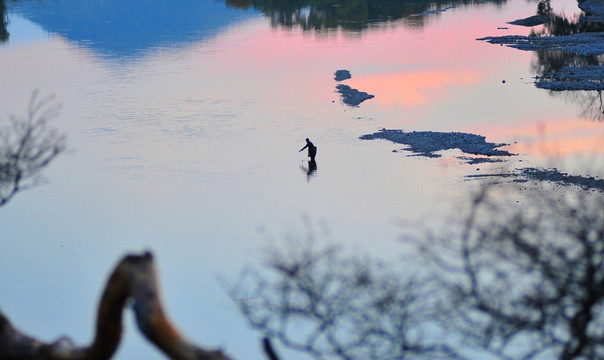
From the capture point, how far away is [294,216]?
18.7 meters

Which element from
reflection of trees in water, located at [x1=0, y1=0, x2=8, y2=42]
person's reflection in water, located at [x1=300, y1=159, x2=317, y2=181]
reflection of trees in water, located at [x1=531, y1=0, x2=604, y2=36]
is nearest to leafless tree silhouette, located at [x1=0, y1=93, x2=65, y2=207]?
person's reflection in water, located at [x1=300, y1=159, x2=317, y2=181]

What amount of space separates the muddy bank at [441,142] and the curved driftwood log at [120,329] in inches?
738

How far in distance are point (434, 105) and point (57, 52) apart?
27029mm

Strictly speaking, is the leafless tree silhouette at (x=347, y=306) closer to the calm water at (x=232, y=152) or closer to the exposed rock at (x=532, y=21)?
the calm water at (x=232, y=152)

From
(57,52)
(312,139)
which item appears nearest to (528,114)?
(312,139)

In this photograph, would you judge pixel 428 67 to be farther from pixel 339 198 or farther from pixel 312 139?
pixel 339 198

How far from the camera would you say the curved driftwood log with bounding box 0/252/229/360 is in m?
3.44

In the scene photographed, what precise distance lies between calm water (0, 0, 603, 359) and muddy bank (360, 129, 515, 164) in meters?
0.53

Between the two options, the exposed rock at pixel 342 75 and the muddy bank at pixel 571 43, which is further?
the exposed rock at pixel 342 75

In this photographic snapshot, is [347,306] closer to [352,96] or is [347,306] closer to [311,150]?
[311,150]

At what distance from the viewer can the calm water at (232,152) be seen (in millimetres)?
16172

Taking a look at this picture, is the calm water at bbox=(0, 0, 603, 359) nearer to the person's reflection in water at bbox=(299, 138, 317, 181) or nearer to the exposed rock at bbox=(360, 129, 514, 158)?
the person's reflection in water at bbox=(299, 138, 317, 181)

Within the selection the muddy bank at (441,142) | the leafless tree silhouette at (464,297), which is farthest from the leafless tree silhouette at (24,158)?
the muddy bank at (441,142)

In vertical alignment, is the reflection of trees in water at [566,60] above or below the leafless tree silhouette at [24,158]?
below
